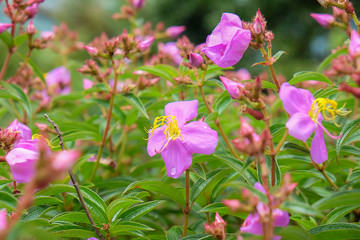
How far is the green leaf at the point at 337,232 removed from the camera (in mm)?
686

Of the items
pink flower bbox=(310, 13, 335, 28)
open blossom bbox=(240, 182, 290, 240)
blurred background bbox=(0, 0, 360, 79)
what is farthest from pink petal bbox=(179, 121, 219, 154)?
blurred background bbox=(0, 0, 360, 79)

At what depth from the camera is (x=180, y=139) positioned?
829 millimetres

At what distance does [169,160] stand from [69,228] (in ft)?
0.81

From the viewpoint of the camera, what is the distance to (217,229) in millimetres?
671

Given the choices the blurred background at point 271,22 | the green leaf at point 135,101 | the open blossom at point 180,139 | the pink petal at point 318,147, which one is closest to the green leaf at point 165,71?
the green leaf at point 135,101

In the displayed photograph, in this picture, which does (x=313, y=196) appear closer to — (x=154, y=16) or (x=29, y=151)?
(x=29, y=151)

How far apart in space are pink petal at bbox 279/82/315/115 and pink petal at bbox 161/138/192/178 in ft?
0.77

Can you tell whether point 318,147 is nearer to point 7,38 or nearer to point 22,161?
point 22,161

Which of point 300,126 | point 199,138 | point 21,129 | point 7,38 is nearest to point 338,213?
point 300,126

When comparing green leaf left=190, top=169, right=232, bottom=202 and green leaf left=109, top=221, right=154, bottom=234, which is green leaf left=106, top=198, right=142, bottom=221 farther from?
green leaf left=190, top=169, right=232, bottom=202

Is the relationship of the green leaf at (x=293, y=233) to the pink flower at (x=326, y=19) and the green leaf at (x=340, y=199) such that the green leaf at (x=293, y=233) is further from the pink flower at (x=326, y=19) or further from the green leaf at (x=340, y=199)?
the pink flower at (x=326, y=19)

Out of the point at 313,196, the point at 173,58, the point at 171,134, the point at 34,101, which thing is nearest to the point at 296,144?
the point at 313,196

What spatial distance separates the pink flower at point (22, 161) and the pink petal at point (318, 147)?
0.54 m

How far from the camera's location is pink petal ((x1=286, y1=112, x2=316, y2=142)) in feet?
2.25
